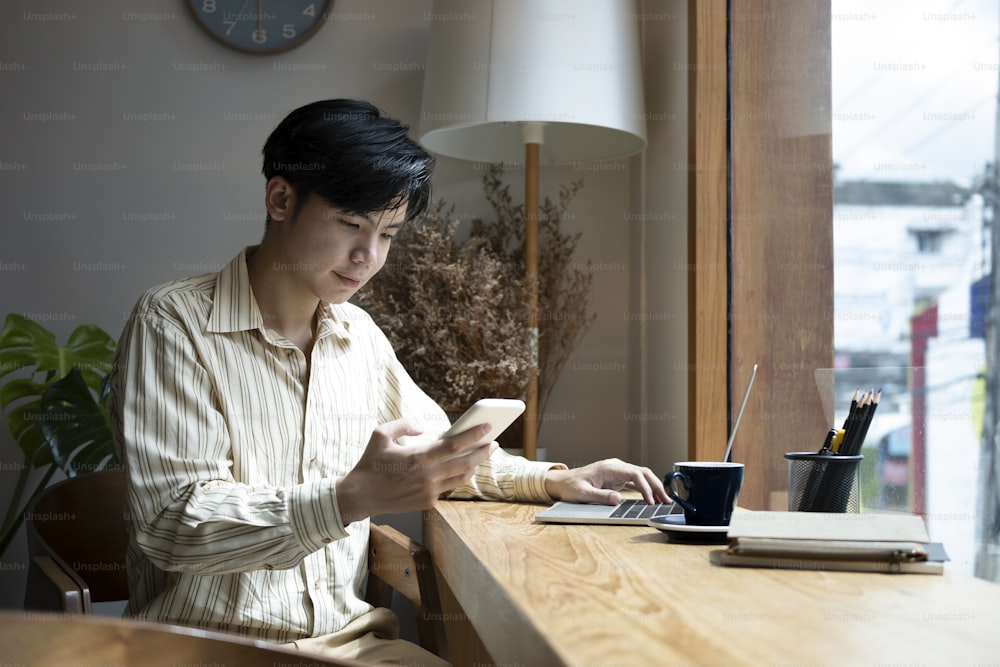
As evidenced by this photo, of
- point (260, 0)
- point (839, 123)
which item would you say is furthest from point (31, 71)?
point (839, 123)

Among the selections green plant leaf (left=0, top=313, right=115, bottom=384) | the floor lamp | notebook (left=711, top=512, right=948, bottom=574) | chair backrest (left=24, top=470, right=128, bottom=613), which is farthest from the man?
green plant leaf (left=0, top=313, right=115, bottom=384)

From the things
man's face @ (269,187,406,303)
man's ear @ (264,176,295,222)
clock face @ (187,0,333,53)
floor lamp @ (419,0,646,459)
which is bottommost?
man's face @ (269,187,406,303)

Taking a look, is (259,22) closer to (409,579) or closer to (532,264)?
(532,264)

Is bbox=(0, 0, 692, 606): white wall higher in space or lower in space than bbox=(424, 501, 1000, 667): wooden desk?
higher

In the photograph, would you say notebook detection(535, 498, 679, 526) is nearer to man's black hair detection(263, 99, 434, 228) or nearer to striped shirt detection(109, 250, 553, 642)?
striped shirt detection(109, 250, 553, 642)

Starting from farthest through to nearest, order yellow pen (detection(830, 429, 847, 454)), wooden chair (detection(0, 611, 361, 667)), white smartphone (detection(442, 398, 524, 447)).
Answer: yellow pen (detection(830, 429, 847, 454)), white smartphone (detection(442, 398, 524, 447)), wooden chair (detection(0, 611, 361, 667))

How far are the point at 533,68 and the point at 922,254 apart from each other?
944 millimetres

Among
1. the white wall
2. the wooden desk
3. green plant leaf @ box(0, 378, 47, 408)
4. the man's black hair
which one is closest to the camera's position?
the wooden desk

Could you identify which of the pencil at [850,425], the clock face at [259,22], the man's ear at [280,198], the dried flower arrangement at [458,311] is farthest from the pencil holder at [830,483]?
the clock face at [259,22]

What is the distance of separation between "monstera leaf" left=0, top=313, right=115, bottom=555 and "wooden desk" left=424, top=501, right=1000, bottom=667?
4.28 feet

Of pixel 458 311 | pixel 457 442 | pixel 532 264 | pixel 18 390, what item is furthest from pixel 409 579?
pixel 18 390

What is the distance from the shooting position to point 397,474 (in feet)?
3.64

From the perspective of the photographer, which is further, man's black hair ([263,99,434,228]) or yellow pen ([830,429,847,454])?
man's black hair ([263,99,434,228])

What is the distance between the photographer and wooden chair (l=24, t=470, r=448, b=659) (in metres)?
1.33
